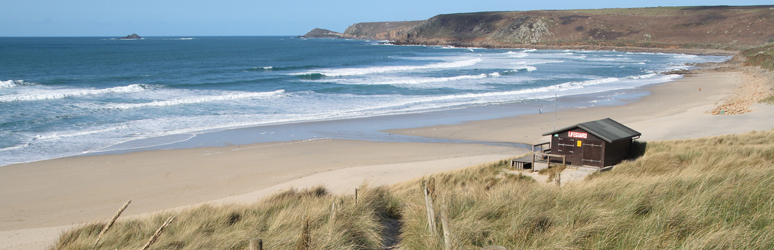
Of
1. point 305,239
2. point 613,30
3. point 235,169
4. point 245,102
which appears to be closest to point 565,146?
point 235,169

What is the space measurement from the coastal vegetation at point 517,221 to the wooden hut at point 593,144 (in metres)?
7.46

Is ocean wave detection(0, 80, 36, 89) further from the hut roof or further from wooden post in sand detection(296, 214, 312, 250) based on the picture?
wooden post in sand detection(296, 214, 312, 250)

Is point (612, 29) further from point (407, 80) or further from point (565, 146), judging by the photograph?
point (565, 146)

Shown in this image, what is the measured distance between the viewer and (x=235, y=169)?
57.8ft

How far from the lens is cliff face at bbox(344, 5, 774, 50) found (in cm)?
11306

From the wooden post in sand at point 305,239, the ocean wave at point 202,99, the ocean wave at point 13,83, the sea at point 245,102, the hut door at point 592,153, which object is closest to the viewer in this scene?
the wooden post in sand at point 305,239

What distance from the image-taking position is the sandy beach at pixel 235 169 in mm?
13406

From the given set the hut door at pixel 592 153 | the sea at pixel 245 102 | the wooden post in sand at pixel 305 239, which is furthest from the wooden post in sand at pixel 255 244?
the sea at pixel 245 102

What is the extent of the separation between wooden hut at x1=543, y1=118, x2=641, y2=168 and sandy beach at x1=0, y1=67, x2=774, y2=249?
9.99 feet

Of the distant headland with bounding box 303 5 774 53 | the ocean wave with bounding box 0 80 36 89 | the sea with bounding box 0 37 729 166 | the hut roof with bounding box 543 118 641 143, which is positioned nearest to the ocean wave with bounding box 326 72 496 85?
the sea with bounding box 0 37 729 166

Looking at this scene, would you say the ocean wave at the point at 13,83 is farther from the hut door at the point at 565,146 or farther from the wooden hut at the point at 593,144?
the wooden hut at the point at 593,144

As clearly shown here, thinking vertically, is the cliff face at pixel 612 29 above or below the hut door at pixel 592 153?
above

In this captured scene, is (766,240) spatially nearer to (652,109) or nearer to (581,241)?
(581,241)

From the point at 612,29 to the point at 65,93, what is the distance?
12470 cm
